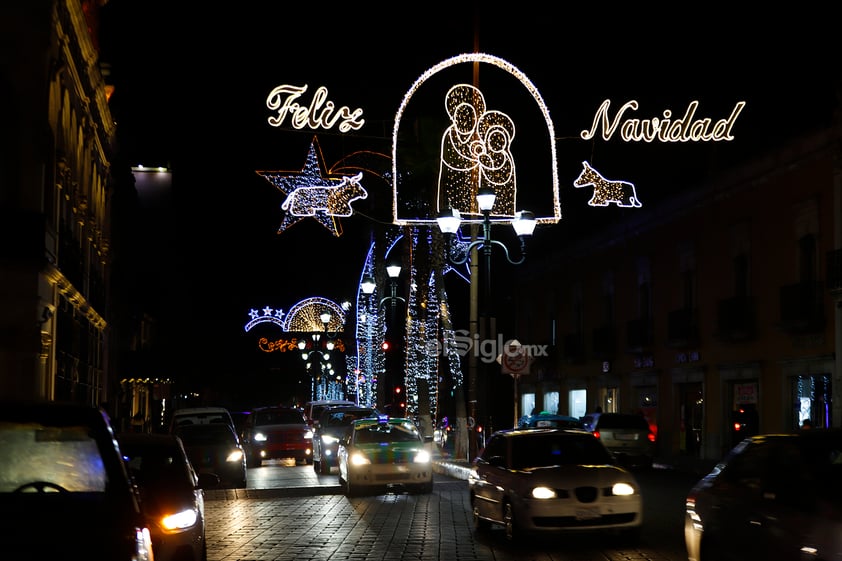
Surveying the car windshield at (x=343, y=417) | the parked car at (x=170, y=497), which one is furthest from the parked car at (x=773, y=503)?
the car windshield at (x=343, y=417)

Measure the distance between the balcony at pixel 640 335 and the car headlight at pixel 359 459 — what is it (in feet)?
66.3

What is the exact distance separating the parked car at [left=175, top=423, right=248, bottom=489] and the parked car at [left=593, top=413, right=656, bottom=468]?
1063 centimetres

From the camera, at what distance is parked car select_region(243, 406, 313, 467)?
1399 inches

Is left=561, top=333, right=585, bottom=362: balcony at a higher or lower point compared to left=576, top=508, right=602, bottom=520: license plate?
higher

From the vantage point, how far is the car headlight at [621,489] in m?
15.0

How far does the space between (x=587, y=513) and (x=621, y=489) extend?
581 millimetres

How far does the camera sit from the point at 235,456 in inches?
1030

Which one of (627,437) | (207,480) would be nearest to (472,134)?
(627,437)

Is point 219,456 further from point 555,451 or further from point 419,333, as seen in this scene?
point 419,333

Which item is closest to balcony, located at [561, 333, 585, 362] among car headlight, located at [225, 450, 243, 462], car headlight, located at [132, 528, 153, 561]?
car headlight, located at [225, 450, 243, 462]

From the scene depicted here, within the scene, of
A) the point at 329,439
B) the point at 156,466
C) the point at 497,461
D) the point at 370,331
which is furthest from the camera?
the point at 370,331

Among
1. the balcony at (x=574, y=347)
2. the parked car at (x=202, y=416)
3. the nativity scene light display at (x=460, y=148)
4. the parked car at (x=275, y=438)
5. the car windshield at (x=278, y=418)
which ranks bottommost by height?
the parked car at (x=275, y=438)

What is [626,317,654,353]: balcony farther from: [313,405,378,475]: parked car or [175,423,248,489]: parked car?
[175,423,248,489]: parked car

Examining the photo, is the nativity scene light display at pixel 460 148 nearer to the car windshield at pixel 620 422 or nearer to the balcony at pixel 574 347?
the car windshield at pixel 620 422
